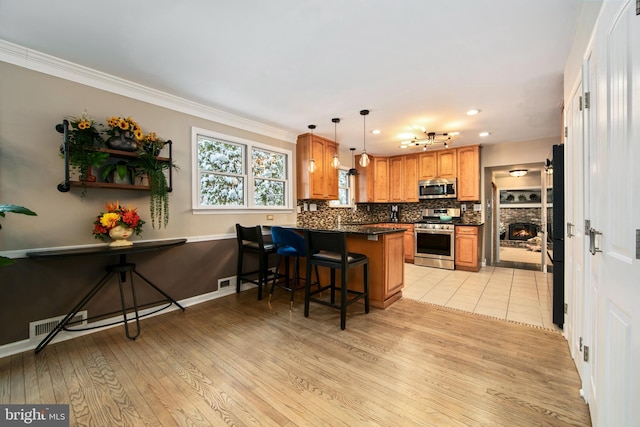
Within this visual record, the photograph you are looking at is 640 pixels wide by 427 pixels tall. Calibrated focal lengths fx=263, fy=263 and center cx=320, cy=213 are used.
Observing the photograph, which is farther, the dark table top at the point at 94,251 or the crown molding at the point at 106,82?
the crown molding at the point at 106,82

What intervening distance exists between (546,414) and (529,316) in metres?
1.68

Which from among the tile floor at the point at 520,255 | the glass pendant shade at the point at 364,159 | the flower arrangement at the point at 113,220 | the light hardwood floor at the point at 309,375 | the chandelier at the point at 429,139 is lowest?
the light hardwood floor at the point at 309,375

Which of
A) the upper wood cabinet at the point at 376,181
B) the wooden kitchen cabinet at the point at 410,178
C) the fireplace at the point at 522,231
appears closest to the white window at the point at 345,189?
the upper wood cabinet at the point at 376,181

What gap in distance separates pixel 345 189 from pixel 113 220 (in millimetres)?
4436

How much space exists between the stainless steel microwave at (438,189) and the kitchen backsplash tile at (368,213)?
44cm

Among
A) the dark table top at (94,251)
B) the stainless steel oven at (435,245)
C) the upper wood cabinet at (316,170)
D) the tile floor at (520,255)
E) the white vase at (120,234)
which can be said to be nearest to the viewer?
A: the dark table top at (94,251)

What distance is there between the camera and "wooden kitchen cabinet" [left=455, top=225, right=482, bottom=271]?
492 cm

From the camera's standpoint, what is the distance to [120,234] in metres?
2.47

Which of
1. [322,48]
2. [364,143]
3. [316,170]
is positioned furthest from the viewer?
[364,143]

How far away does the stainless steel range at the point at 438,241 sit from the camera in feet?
16.9

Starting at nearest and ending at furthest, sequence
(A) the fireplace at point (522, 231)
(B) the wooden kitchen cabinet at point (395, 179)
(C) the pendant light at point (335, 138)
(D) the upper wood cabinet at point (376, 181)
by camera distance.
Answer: (C) the pendant light at point (335, 138)
(B) the wooden kitchen cabinet at point (395, 179)
(D) the upper wood cabinet at point (376, 181)
(A) the fireplace at point (522, 231)

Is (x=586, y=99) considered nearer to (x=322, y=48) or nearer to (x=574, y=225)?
(x=574, y=225)

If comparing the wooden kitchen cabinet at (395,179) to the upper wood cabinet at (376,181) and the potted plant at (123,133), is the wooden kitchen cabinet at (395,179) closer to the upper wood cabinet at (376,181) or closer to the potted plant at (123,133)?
the upper wood cabinet at (376,181)

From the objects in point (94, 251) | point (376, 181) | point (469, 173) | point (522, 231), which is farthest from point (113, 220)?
point (522, 231)
